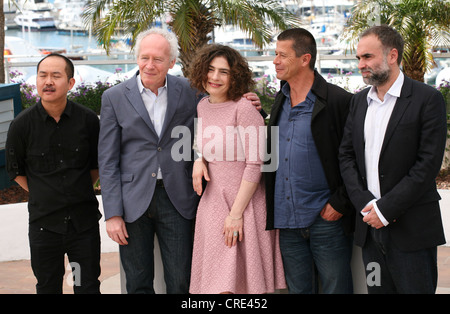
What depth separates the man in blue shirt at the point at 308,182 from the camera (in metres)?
3.50

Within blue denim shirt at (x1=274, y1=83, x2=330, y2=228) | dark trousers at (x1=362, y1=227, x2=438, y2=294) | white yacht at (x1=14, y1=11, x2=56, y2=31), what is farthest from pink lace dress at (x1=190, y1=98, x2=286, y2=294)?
white yacht at (x1=14, y1=11, x2=56, y2=31)

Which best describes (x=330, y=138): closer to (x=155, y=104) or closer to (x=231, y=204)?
(x=231, y=204)

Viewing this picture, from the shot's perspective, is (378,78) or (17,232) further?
(17,232)

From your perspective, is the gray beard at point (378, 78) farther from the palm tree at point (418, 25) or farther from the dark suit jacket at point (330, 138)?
the palm tree at point (418, 25)

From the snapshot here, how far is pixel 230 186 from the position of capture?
3.57 m

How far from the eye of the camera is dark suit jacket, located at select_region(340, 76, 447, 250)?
3162mm

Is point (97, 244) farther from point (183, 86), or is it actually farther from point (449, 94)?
point (449, 94)

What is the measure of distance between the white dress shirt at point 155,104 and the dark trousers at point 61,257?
0.79 metres

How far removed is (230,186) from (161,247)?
2.10ft

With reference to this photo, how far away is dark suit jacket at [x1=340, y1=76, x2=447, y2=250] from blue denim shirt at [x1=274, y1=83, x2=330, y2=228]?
236 mm

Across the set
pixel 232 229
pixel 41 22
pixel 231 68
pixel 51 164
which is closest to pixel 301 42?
pixel 231 68

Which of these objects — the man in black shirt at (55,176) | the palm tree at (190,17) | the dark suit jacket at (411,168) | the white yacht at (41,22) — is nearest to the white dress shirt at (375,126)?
the dark suit jacket at (411,168)

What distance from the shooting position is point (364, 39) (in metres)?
3.31

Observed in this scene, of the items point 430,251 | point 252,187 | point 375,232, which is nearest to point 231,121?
point 252,187
